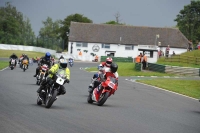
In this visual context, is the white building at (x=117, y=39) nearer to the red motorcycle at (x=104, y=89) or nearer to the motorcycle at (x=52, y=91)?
the red motorcycle at (x=104, y=89)

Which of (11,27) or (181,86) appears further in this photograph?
(11,27)

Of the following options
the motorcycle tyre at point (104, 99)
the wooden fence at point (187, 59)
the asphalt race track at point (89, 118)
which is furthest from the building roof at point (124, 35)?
the motorcycle tyre at point (104, 99)

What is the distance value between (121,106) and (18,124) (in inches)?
279

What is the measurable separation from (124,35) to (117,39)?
178cm

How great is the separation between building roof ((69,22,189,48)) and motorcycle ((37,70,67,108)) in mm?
84826

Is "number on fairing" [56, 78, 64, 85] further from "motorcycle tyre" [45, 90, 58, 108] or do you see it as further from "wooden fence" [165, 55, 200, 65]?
"wooden fence" [165, 55, 200, 65]

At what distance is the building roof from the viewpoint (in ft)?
333

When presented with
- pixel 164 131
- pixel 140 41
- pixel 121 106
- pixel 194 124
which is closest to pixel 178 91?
pixel 121 106

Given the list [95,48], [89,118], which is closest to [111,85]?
[89,118]

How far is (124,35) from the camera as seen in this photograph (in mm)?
102750

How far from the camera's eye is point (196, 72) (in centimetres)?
4422

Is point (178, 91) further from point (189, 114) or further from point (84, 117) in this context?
point (84, 117)

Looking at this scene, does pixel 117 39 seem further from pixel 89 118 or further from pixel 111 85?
pixel 89 118

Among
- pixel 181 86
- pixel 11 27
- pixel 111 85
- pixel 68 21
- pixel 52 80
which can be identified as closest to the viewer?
pixel 52 80
